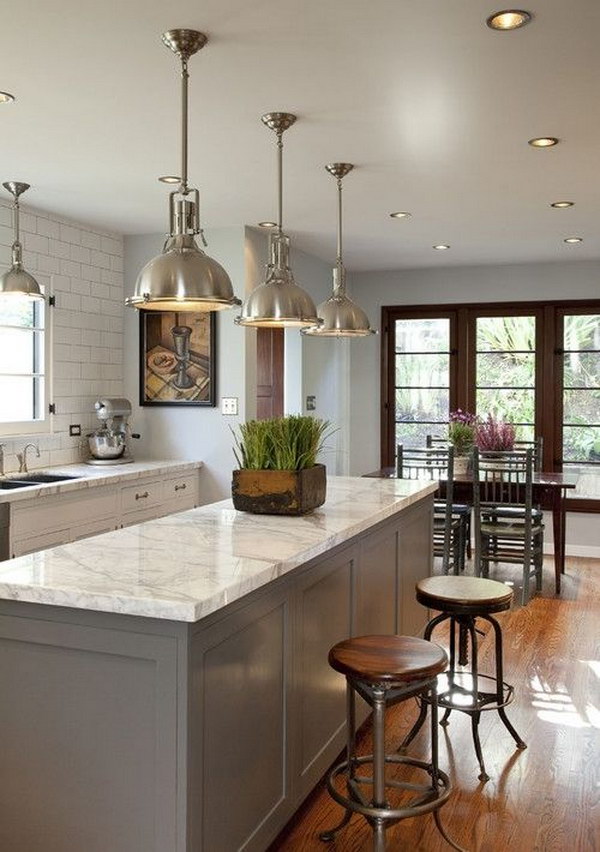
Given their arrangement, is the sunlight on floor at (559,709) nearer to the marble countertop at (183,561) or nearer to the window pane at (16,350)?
the marble countertop at (183,561)

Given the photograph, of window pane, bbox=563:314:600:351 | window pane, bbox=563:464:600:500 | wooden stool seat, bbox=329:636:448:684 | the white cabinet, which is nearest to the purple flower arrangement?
window pane, bbox=563:464:600:500

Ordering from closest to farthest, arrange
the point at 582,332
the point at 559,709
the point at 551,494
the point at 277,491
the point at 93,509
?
the point at 277,491, the point at 559,709, the point at 93,509, the point at 551,494, the point at 582,332

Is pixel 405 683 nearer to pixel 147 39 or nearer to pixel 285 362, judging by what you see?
pixel 147 39

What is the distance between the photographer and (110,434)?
5.31m

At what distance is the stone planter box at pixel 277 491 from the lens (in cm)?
292

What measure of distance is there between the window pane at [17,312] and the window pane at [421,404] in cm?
367

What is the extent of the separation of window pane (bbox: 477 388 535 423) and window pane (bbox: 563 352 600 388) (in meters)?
0.34

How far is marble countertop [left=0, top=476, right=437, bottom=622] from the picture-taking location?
6.01 feet

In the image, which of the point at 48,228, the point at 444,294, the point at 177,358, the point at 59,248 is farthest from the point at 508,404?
the point at 48,228

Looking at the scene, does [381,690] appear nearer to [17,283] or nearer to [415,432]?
→ [17,283]

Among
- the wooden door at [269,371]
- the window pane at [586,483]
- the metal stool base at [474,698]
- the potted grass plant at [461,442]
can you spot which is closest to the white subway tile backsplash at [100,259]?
the wooden door at [269,371]

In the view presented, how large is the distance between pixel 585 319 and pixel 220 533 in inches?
206

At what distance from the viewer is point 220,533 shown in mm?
2641

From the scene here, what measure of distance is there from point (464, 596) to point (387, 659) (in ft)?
2.58
